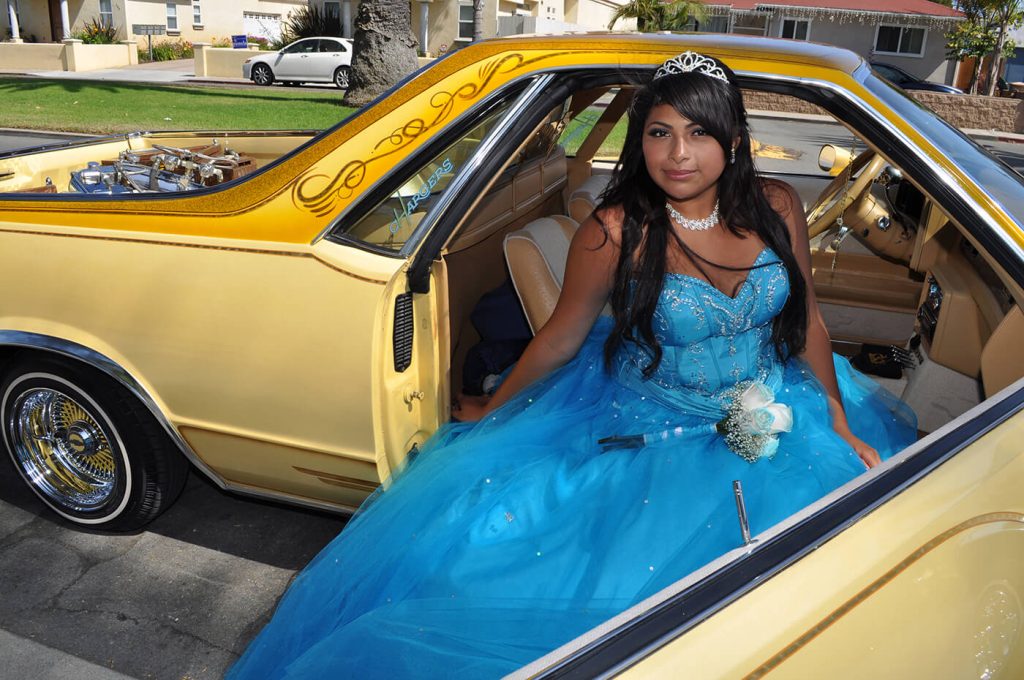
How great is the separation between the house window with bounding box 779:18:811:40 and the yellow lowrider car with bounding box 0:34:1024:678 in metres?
29.9

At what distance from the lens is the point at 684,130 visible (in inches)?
81.4

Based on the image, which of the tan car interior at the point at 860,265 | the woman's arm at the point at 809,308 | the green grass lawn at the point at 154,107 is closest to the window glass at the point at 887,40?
the green grass lawn at the point at 154,107

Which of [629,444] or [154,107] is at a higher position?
[629,444]

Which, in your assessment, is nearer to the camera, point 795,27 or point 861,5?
point 861,5

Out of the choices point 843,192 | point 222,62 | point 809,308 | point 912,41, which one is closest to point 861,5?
point 912,41

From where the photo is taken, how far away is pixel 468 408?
2.60 m

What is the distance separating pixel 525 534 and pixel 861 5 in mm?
31011

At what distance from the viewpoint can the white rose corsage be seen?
197 cm

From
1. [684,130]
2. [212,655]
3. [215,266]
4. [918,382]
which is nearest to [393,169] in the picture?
[215,266]

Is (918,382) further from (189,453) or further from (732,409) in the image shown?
(189,453)

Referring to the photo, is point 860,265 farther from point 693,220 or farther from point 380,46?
point 380,46

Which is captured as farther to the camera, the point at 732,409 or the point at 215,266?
the point at 215,266

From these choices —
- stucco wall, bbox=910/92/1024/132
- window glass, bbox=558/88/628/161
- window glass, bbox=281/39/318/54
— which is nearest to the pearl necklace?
window glass, bbox=558/88/628/161

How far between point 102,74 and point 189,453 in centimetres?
2796
